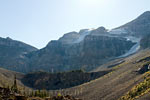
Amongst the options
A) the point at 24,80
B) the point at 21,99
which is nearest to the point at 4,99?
the point at 21,99

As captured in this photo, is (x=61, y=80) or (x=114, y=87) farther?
(x=61, y=80)

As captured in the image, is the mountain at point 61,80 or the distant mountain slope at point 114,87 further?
the mountain at point 61,80

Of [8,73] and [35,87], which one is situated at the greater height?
→ [8,73]

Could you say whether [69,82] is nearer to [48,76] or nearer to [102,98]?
[48,76]

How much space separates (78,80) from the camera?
178625 millimetres

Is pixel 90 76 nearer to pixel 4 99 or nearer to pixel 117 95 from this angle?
pixel 117 95

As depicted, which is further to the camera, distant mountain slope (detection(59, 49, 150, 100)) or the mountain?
the mountain

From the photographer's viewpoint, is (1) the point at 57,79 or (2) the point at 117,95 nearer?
(2) the point at 117,95

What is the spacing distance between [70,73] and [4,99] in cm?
14939

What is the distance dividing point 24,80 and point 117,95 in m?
130

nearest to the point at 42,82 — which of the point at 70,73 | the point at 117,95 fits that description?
the point at 70,73

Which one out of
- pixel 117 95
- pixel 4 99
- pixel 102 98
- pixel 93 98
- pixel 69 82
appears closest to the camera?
pixel 4 99

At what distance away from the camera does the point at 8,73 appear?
627ft

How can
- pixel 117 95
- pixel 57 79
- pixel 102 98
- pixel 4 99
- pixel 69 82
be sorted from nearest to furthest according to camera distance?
pixel 4 99
pixel 117 95
pixel 102 98
pixel 69 82
pixel 57 79
